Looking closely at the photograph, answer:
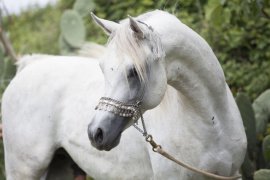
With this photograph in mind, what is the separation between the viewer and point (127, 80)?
238 cm

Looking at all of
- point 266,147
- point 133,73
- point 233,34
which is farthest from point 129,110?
point 233,34

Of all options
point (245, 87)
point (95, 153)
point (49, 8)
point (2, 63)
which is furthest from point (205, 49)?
point (49, 8)

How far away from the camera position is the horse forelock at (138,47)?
93.6 inches

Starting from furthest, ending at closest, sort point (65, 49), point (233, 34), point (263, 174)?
Answer: point (65, 49)
point (233, 34)
point (263, 174)

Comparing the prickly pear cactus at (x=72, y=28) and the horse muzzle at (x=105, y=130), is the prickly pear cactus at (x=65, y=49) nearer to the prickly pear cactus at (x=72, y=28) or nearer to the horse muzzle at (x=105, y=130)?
the prickly pear cactus at (x=72, y=28)

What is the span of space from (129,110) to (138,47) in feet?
1.04

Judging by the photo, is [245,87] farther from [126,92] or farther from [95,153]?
[126,92]

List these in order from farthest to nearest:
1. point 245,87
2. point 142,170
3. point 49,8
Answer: point 49,8 → point 245,87 → point 142,170

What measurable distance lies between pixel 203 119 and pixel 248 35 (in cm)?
321

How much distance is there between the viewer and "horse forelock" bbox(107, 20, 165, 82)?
7.80 feet

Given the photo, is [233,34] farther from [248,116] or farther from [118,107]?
[118,107]

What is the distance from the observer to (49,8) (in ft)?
36.0

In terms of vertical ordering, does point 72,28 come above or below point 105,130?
below

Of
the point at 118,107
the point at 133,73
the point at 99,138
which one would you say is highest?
the point at 133,73
